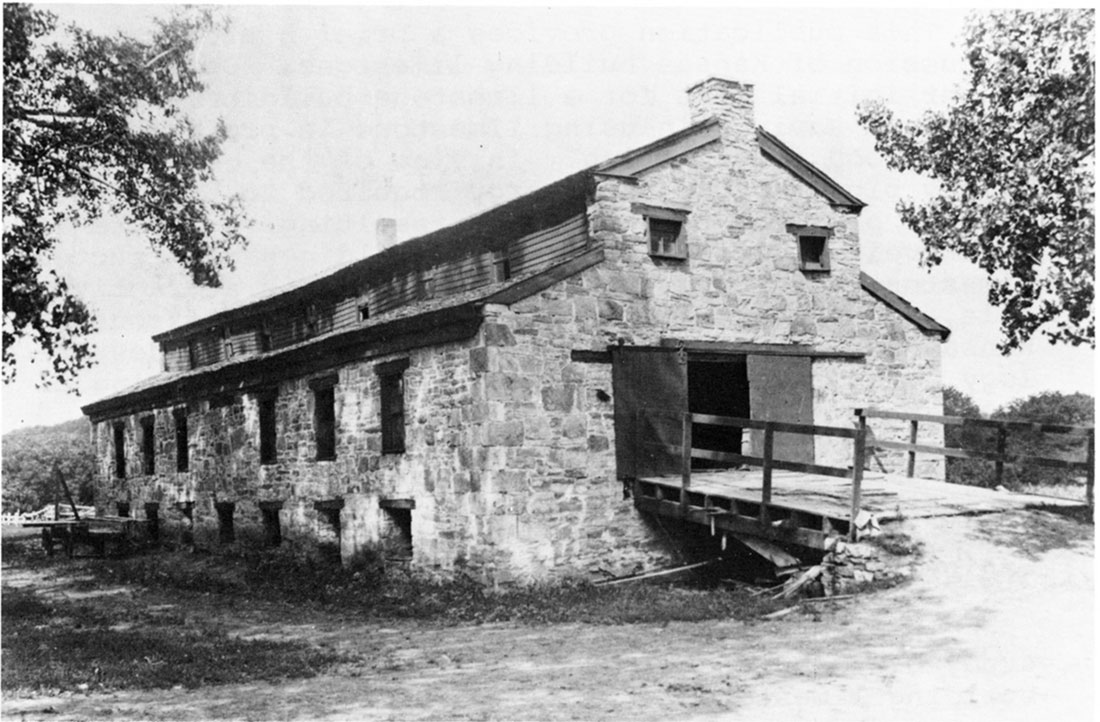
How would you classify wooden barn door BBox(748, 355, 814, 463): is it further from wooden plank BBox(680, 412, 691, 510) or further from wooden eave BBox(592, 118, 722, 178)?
wooden eave BBox(592, 118, 722, 178)

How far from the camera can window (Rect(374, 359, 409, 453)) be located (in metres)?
16.5

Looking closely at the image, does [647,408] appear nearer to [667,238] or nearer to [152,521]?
[667,238]

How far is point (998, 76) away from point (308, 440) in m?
13.8

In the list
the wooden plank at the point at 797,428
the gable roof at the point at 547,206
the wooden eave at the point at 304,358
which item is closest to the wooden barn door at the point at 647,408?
the wooden plank at the point at 797,428

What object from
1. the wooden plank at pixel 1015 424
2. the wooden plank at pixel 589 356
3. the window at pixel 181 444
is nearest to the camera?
the wooden plank at pixel 1015 424

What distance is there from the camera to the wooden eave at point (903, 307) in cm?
1870

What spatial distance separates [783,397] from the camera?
17266mm

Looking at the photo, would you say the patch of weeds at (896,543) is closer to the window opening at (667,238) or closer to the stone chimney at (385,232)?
the window opening at (667,238)

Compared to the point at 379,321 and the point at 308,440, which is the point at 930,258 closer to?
the point at 379,321

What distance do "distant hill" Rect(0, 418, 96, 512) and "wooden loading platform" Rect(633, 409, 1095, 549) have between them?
27401 mm

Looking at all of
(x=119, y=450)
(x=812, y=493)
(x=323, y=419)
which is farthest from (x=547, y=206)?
(x=119, y=450)

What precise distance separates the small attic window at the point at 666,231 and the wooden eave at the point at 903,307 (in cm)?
414

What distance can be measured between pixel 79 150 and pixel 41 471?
29890mm

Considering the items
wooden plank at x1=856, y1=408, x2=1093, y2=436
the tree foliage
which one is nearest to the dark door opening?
wooden plank at x1=856, y1=408, x2=1093, y2=436
